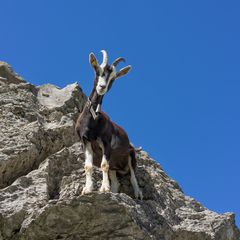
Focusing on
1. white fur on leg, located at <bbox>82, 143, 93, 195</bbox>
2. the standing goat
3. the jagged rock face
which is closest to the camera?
the jagged rock face

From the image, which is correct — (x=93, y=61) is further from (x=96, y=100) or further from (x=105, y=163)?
(x=105, y=163)

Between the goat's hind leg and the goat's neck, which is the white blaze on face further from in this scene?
the goat's hind leg

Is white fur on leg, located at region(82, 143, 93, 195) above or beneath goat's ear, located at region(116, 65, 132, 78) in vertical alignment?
beneath

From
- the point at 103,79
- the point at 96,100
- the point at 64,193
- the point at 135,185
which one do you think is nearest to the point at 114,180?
the point at 135,185

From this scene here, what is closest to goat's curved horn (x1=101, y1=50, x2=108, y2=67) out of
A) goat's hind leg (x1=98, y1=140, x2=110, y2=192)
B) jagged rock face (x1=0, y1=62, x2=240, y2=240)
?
goat's hind leg (x1=98, y1=140, x2=110, y2=192)

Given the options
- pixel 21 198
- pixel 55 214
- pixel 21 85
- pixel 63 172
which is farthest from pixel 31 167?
pixel 21 85

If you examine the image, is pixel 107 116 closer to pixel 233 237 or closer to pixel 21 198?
pixel 21 198

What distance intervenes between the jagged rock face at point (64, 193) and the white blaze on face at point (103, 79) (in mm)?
2258

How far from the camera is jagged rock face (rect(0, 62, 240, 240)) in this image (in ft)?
40.1

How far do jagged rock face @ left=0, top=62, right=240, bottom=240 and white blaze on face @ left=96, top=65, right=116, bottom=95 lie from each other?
7.41ft

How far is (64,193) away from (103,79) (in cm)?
290

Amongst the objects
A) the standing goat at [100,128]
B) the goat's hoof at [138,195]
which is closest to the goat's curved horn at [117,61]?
the standing goat at [100,128]

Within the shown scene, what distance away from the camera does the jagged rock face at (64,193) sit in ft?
40.1

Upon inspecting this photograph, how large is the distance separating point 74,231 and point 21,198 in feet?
5.39
